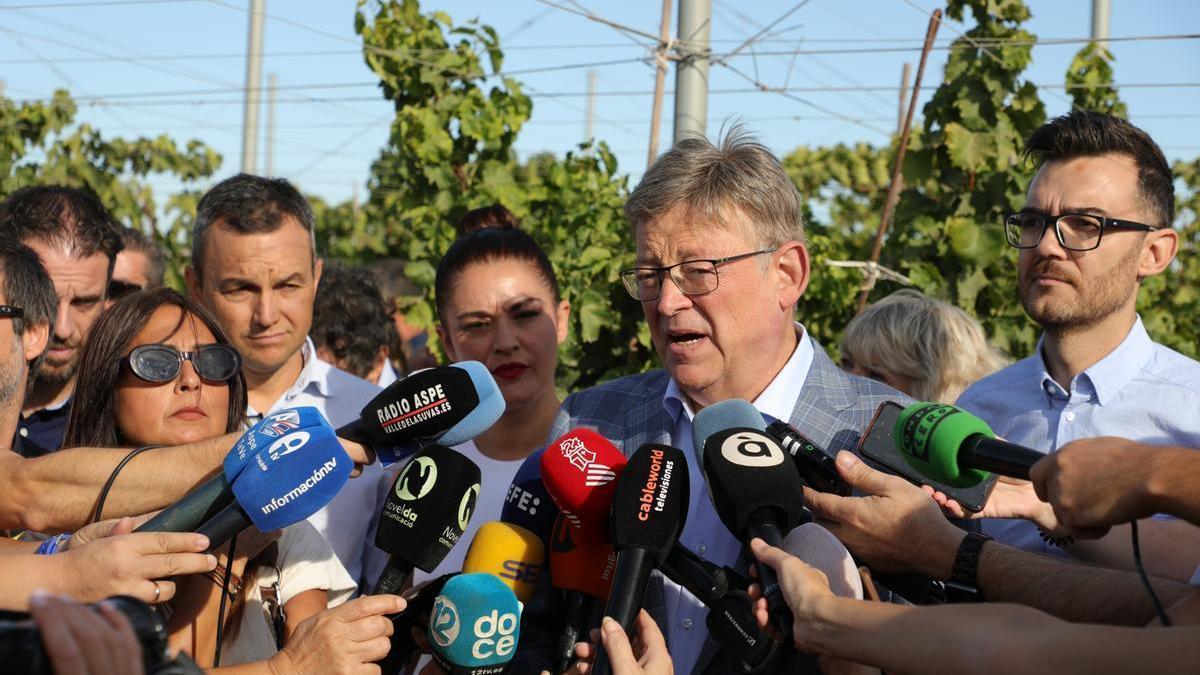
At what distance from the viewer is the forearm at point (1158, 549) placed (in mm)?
2941

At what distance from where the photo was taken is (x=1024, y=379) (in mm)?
3793

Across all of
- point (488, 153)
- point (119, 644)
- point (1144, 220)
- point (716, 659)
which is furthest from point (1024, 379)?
point (488, 153)

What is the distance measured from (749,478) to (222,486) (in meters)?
1.16

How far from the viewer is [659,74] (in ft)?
24.0

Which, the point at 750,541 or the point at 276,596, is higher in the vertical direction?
the point at 750,541

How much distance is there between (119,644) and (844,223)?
34.8ft

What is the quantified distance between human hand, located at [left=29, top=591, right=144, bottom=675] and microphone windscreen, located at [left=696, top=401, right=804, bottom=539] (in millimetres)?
1308

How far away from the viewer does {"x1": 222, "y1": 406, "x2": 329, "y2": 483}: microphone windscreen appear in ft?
8.51

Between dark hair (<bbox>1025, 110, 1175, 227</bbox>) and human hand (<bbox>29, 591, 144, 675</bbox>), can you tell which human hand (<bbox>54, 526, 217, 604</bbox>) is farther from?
dark hair (<bbox>1025, 110, 1175, 227</bbox>)

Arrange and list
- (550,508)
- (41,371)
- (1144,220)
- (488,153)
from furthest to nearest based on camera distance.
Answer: (488,153) → (41,371) → (1144,220) → (550,508)

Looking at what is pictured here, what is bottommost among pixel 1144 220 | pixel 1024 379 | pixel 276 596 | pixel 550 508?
pixel 276 596

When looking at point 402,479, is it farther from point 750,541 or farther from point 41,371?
point 41,371

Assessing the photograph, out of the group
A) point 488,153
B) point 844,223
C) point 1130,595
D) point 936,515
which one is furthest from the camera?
point 844,223

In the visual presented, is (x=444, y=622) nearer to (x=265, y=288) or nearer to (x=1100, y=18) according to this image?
(x=265, y=288)
